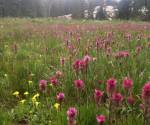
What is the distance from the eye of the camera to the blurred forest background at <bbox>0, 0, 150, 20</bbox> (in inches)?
1773

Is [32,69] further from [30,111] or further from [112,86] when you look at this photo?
[112,86]

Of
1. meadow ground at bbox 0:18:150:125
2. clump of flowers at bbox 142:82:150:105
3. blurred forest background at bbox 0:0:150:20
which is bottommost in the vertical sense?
meadow ground at bbox 0:18:150:125

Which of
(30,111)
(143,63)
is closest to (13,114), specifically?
(30,111)

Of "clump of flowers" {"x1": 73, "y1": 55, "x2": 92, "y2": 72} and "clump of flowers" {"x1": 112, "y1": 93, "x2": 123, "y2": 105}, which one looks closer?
"clump of flowers" {"x1": 112, "y1": 93, "x2": 123, "y2": 105}

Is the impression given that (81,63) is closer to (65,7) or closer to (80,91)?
(80,91)

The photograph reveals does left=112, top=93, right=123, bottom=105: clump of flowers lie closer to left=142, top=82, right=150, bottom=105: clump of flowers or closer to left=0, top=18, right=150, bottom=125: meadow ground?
left=0, top=18, right=150, bottom=125: meadow ground

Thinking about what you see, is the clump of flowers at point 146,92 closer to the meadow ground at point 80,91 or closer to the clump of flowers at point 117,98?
the meadow ground at point 80,91

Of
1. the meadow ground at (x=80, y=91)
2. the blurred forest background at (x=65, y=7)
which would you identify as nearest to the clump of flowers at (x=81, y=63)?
the meadow ground at (x=80, y=91)

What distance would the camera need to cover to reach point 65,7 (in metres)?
67.9

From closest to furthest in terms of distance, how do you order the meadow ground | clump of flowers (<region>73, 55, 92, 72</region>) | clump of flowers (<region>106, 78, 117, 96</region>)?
clump of flowers (<region>106, 78, 117, 96</region>) < the meadow ground < clump of flowers (<region>73, 55, 92, 72</region>)

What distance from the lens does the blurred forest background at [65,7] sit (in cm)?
4503

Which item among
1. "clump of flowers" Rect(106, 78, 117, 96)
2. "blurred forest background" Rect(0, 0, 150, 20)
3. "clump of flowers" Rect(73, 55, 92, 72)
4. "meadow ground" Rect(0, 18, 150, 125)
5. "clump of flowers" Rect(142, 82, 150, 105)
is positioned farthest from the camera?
"blurred forest background" Rect(0, 0, 150, 20)

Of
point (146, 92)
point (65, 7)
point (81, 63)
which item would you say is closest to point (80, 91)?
point (81, 63)

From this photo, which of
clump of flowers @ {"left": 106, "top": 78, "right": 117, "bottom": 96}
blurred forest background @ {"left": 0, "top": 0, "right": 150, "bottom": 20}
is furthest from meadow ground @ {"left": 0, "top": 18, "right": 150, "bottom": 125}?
blurred forest background @ {"left": 0, "top": 0, "right": 150, "bottom": 20}
